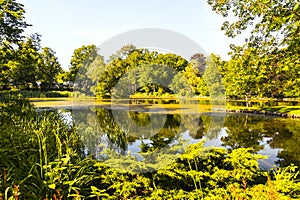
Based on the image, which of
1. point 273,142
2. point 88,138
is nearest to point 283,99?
point 273,142

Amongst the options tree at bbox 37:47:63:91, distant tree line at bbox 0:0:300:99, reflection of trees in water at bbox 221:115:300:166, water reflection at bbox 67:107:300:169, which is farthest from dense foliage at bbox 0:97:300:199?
tree at bbox 37:47:63:91

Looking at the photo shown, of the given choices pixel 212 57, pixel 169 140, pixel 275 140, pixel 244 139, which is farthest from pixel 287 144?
pixel 169 140

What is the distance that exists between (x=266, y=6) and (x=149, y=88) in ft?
27.4

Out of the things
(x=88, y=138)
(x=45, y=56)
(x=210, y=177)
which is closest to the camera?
(x=210, y=177)

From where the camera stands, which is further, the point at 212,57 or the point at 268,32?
the point at 212,57

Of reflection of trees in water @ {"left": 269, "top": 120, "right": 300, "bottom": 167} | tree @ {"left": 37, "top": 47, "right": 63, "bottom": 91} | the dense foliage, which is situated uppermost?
tree @ {"left": 37, "top": 47, "right": 63, "bottom": 91}

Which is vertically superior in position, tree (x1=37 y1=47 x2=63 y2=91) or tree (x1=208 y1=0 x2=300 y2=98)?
tree (x1=37 y1=47 x2=63 y2=91)

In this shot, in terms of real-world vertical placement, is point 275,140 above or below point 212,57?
below

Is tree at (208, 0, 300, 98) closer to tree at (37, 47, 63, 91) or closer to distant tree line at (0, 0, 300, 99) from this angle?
distant tree line at (0, 0, 300, 99)

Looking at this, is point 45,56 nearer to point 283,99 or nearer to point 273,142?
point 283,99

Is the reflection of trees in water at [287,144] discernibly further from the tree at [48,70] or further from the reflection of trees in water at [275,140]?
the tree at [48,70]

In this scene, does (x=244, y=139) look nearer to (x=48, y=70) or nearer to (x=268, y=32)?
(x=268, y=32)

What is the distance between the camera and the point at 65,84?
2194 inches

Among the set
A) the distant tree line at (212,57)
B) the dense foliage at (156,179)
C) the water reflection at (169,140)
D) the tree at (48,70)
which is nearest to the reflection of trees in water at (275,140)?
the water reflection at (169,140)
